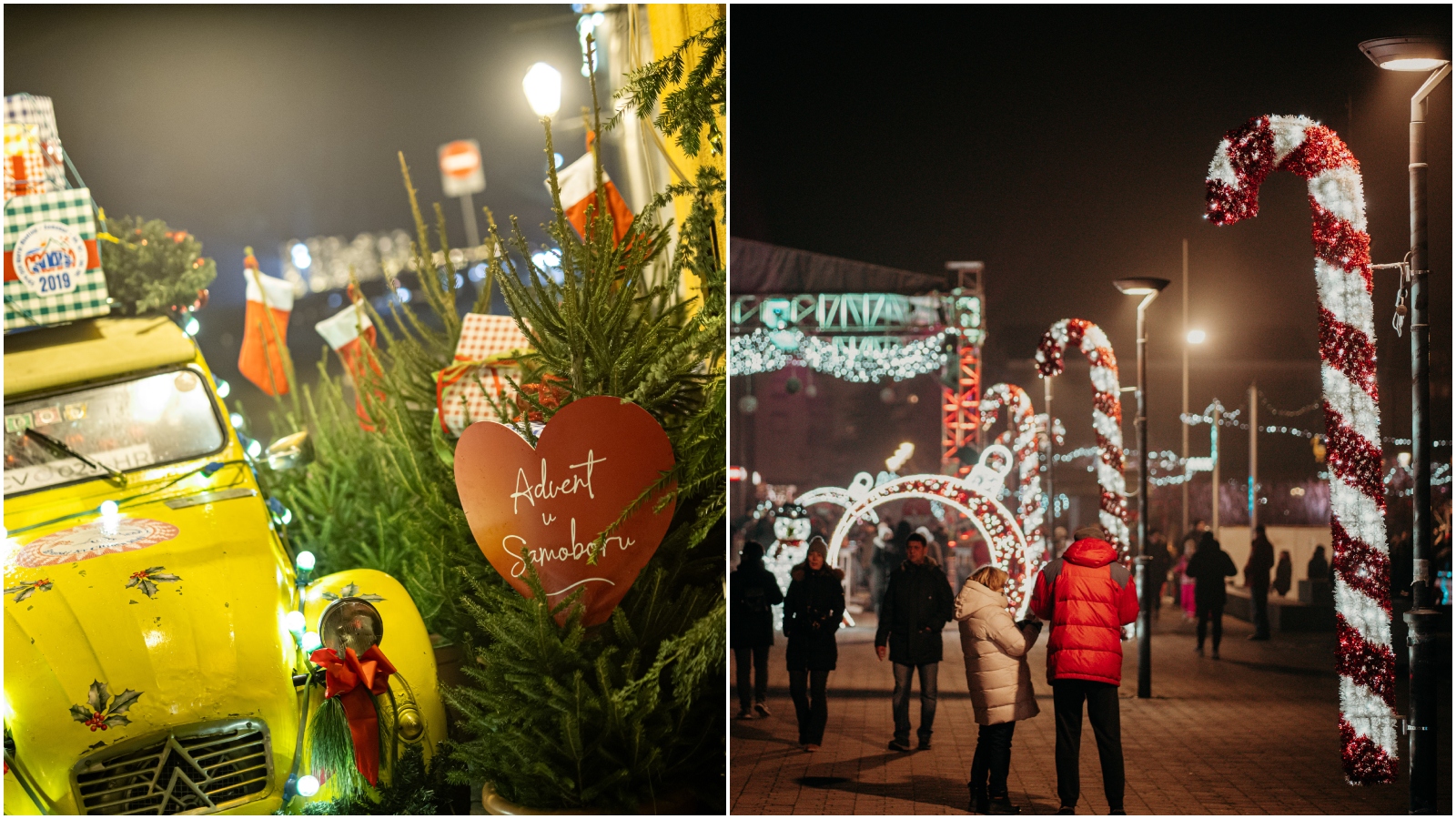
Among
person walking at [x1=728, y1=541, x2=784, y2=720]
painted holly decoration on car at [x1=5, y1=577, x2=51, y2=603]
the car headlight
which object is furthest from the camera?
person walking at [x1=728, y1=541, x2=784, y2=720]

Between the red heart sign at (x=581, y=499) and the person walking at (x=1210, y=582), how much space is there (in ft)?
7.94

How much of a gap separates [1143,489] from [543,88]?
3276mm

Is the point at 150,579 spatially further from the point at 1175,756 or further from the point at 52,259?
the point at 1175,756

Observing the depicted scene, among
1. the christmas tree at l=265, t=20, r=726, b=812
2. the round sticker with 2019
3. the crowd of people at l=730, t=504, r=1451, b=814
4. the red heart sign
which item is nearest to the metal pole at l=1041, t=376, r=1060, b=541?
the crowd of people at l=730, t=504, r=1451, b=814

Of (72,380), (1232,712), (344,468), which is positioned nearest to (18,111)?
(72,380)

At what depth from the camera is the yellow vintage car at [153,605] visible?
350 cm

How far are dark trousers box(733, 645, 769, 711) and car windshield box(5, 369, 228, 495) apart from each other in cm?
256

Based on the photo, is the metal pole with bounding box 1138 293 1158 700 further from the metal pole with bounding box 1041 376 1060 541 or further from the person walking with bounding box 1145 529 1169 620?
the metal pole with bounding box 1041 376 1060 541

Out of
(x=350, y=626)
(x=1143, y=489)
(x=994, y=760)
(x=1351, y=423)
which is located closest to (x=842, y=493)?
(x=1143, y=489)

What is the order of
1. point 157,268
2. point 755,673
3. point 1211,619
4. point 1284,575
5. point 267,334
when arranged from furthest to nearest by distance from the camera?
point 157,268, point 267,334, point 755,673, point 1211,619, point 1284,575

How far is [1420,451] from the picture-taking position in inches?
153

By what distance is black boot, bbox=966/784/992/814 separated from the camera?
157 inches

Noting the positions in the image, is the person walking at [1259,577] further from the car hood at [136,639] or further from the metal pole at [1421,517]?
the car hood at [136,639]

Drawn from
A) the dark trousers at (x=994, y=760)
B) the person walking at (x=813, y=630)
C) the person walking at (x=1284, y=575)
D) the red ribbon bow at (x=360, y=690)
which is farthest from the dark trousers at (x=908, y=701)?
the red ribbon bow at (x=360, y=690)
